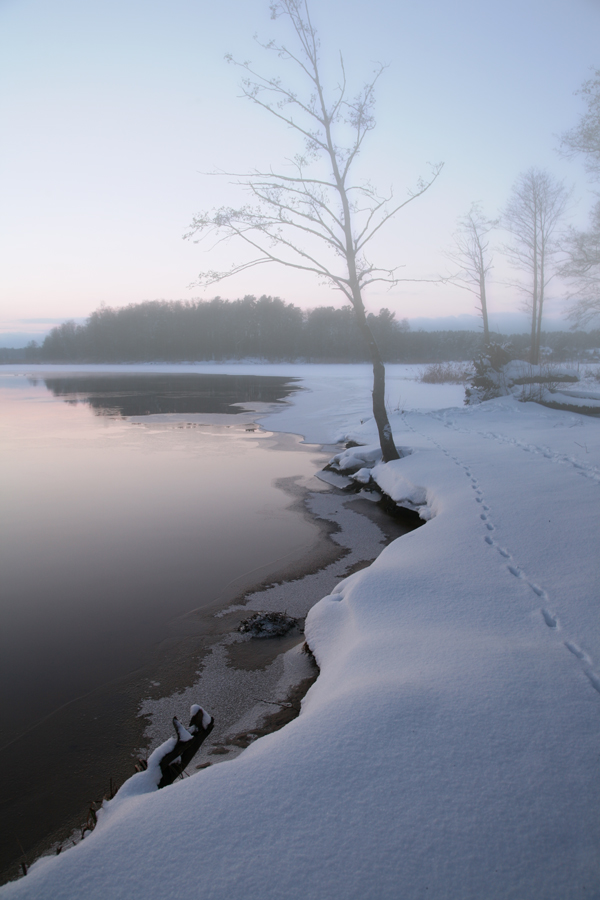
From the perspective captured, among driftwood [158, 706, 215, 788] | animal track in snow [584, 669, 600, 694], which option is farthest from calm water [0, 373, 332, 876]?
animal track in snow [584, 669, 600, 694]

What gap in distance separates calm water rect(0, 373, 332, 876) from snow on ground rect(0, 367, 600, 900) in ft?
4.80

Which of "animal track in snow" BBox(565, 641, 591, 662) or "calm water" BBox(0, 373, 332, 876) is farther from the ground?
"animal track in snow" BBox(565, 641, 591, 662)

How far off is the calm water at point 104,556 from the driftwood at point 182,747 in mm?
952

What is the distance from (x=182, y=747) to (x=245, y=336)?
8013 cm

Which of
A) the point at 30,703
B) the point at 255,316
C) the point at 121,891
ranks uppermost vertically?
the point at 255,316

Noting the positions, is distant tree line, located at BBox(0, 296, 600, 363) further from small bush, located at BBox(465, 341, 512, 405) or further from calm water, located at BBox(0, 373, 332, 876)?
calm water, located at BBox(0, 373, 332, 876)

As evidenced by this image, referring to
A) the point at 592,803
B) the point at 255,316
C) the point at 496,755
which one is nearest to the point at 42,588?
the point at 496,755

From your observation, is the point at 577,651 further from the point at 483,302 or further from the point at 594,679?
the point at 483,302

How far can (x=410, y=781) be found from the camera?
78.5 inches

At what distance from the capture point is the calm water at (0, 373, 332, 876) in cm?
359

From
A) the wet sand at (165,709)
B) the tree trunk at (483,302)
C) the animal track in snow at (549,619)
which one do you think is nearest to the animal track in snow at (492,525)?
the animal track in snow at (549,619)

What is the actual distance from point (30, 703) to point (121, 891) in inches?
103

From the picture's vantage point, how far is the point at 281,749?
2.28 m

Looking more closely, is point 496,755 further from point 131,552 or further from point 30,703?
point 131,552
